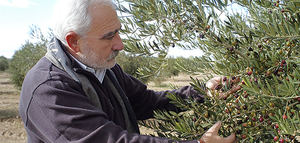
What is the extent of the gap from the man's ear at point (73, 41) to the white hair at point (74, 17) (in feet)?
0.09

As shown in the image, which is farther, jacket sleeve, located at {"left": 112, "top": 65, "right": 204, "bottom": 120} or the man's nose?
jacket sleeve, located at {"left": 112, "top": 65, "right": 204, "bottom": 120}

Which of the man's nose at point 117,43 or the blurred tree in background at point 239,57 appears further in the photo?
the man's nose at point 117,43

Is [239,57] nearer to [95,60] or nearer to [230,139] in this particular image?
[230,139]

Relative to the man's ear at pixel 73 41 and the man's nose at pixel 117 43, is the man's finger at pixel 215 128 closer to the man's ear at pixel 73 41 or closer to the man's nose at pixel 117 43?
the man's nose at pixel 117 43

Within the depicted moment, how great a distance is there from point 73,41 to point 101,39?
0.21 metres

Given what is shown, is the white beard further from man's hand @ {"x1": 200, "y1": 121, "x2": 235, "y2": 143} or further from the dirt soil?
the dirt soil

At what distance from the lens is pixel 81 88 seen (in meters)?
1.72

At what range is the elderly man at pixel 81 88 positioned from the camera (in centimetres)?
150

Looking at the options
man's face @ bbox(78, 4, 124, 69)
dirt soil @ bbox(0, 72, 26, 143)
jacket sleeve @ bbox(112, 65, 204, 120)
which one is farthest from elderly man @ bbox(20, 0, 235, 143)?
dirt soil @ bbox(0, 72, 26, 143)

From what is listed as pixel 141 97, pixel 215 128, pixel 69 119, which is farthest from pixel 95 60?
pixel 215 128

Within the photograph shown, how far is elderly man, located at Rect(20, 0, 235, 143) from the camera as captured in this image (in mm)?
1497

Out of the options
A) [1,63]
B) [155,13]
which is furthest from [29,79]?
[1,63]

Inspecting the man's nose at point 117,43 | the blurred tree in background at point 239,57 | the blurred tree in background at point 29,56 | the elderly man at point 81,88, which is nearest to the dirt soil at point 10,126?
the blurred tree in background at point 29,56

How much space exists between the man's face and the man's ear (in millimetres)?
30
